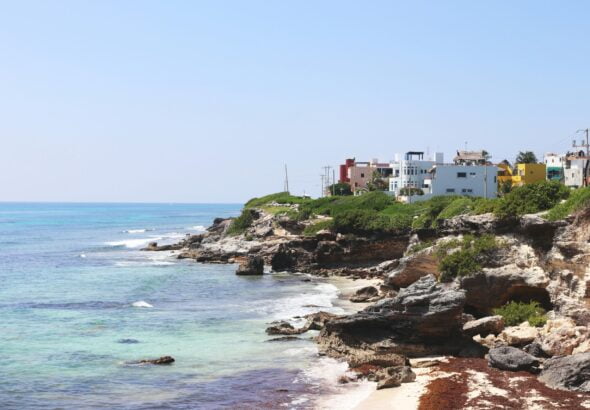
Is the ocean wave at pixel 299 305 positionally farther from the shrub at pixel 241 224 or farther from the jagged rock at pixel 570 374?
the shrub at pixel 241 224

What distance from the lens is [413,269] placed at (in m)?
41.0

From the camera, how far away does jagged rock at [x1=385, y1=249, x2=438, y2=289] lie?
3959 cm

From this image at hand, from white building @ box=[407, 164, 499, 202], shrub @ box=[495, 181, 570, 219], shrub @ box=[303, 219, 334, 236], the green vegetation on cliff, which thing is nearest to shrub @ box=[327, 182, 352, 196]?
the green vegetation on cliff

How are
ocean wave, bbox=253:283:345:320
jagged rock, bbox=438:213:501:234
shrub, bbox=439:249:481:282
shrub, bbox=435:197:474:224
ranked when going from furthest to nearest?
shrub, bbox=435:197:474:224 < ocean wave, bbox=253:283:345:320 < jagged rock, bbox=438:213:501:234 < shrub, bbox=439:249:481:282

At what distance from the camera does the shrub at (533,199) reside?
35.1 meters

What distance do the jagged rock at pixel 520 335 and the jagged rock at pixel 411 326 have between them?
1989 millimetres

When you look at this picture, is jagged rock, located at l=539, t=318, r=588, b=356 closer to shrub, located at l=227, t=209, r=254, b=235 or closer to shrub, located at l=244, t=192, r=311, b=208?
shrub, located at l=227, t=209, r=254, b=235

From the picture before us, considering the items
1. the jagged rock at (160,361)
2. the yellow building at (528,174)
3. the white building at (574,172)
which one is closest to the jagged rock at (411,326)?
the jagged rock at (160,361)

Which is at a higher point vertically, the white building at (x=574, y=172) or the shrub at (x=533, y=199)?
the white building at (x=574, y=172)

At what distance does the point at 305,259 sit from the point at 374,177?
2093 inches

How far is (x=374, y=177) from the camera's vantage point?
115625 millimetres

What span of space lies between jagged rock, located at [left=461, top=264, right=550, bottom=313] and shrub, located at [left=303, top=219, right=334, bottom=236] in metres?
33.4

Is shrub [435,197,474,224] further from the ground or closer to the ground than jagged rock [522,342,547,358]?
further from the ground

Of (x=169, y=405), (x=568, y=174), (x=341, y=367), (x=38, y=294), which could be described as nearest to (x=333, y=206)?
(x=568, y=174)
